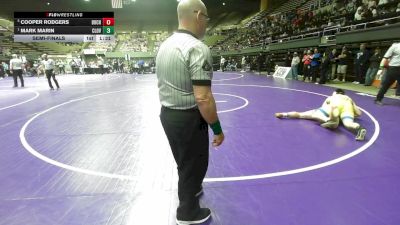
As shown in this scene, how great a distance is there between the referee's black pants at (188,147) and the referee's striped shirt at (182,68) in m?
0.10

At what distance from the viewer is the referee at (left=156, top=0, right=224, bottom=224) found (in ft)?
7.16

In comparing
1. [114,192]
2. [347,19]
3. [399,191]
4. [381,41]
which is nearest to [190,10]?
[114,192]

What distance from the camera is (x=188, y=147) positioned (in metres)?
2.43

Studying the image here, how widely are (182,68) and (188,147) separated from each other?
2.28 feet

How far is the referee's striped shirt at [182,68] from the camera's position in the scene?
2.16 metres

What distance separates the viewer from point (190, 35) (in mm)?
2283

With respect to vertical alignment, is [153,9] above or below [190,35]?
above

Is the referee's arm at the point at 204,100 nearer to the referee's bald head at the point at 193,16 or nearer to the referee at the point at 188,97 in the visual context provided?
the referee at the point at 188,97

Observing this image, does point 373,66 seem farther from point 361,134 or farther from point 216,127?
point 216,127

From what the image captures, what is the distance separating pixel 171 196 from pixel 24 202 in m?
1.68

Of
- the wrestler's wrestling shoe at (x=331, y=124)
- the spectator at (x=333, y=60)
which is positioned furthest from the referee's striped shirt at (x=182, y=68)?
the spectator at (x=333, y=60)

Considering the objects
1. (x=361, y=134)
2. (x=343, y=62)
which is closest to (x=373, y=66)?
(x=343, y=62)

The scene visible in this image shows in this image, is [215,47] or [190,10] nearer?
[190,10]

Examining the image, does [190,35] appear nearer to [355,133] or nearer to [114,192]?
[114,192]
